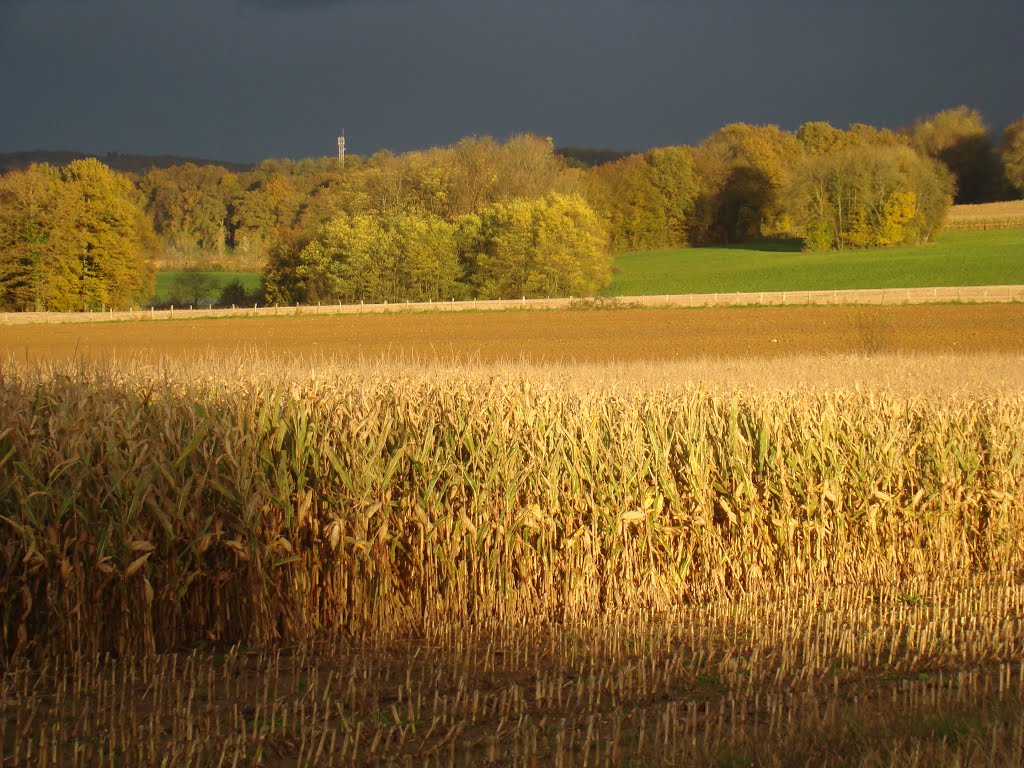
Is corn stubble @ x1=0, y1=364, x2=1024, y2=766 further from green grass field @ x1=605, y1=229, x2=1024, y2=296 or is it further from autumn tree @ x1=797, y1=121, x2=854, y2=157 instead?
autumn tree @ x1=797, y1=121, x2=854, y2=157

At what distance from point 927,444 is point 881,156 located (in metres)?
81.7

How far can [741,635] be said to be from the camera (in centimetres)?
654

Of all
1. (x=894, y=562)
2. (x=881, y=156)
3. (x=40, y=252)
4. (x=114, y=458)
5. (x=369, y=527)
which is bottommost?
(x=894, y=562)

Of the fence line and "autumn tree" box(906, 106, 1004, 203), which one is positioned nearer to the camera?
the fence line

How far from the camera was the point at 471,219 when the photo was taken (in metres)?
64.8

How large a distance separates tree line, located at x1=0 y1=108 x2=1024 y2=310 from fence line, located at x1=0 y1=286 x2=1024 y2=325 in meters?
6.62

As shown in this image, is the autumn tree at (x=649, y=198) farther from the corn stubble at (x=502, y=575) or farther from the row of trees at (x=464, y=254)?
the corn stubble at (x=502, y=575)

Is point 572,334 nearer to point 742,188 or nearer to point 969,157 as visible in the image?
point 742,188

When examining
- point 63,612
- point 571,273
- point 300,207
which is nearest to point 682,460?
point 63,612

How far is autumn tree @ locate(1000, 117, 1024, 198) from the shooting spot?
10338 centimetres

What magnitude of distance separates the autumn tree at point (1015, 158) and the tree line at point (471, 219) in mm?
257

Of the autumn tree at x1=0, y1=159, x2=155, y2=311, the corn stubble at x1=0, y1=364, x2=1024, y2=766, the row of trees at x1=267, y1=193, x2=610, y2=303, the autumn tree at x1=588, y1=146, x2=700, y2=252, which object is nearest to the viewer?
the corn stubble at x1=0, y1=364, x2=1024, y2=766

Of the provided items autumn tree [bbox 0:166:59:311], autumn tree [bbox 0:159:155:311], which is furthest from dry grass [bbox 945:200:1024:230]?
autumn tree [bbox 0:166:59:311]

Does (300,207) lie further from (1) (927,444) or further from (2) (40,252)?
(1) (927,444)
